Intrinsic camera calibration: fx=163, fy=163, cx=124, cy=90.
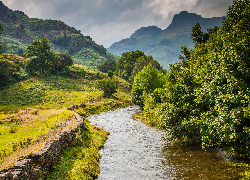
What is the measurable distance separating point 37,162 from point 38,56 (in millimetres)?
97565

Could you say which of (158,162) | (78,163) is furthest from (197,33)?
(78,163)

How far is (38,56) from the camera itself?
315ft

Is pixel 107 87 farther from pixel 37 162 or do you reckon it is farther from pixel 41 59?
pixel 37 162

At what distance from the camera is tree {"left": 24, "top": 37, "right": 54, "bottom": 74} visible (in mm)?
95075

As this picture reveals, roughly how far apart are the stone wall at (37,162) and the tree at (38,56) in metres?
90.8

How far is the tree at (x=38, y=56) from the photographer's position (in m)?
95.1

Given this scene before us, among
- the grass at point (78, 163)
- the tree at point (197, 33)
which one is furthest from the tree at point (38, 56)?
the tree at point (197, 33)

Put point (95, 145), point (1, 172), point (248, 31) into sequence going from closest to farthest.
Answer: point (1, 172) < point (248, 31) < point (95, 145)

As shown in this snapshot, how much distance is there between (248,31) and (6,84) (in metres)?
93.1

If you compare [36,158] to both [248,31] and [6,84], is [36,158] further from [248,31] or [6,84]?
[6,84]

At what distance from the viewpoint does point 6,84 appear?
78.2 m

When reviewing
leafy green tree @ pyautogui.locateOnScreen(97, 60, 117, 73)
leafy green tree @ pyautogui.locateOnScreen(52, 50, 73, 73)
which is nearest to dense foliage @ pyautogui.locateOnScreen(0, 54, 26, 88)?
leafy green tree @ pyautogui.locateOnScreen(52, 50, 73, 73)

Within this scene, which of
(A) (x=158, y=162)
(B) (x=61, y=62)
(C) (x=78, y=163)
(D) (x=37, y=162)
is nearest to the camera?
(D) (x=37, y=162)

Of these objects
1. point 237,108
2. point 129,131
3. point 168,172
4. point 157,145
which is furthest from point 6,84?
point 237,108
